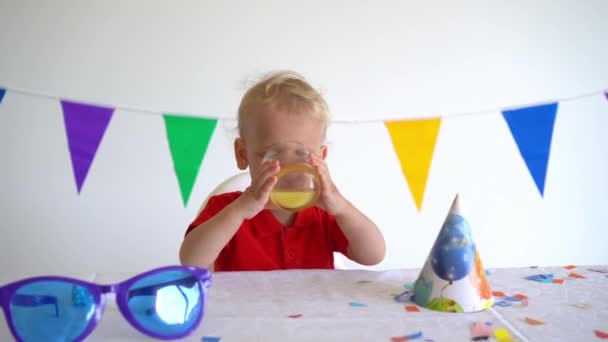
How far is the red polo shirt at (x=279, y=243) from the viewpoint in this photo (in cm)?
94

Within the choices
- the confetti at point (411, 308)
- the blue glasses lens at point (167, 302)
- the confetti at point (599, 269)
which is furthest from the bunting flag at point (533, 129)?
the blue glasses lens at point (167, 302)

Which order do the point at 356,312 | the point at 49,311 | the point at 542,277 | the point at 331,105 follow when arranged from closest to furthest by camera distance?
the point at 49,311 < the point at 356,312 < the point at 542,277 < the point at 331,105

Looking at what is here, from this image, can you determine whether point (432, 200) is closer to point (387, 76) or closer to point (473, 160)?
point (473, 160)

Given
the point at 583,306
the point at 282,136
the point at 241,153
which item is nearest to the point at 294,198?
the point at 282,136

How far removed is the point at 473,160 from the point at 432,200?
238 millimetres

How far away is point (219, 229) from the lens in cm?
79

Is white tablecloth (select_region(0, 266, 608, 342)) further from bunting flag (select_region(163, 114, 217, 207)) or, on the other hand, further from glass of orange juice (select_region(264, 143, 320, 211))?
bunting flag (select_region(163, 114, 217, 207))

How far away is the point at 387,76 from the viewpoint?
1.91 meters

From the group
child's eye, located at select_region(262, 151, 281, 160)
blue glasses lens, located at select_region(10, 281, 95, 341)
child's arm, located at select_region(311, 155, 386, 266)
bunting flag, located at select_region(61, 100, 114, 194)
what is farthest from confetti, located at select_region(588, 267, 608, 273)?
bunting flag, located at select_region(61, 100, 114, 194)

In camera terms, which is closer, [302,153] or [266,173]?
[266,173]

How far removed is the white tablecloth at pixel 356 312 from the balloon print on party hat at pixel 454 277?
2 cm

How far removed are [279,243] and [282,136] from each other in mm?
231

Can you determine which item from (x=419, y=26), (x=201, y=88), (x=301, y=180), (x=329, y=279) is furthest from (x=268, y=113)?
(x=419, y=26)

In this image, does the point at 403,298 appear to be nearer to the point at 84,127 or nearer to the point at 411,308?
the point at 411,308
